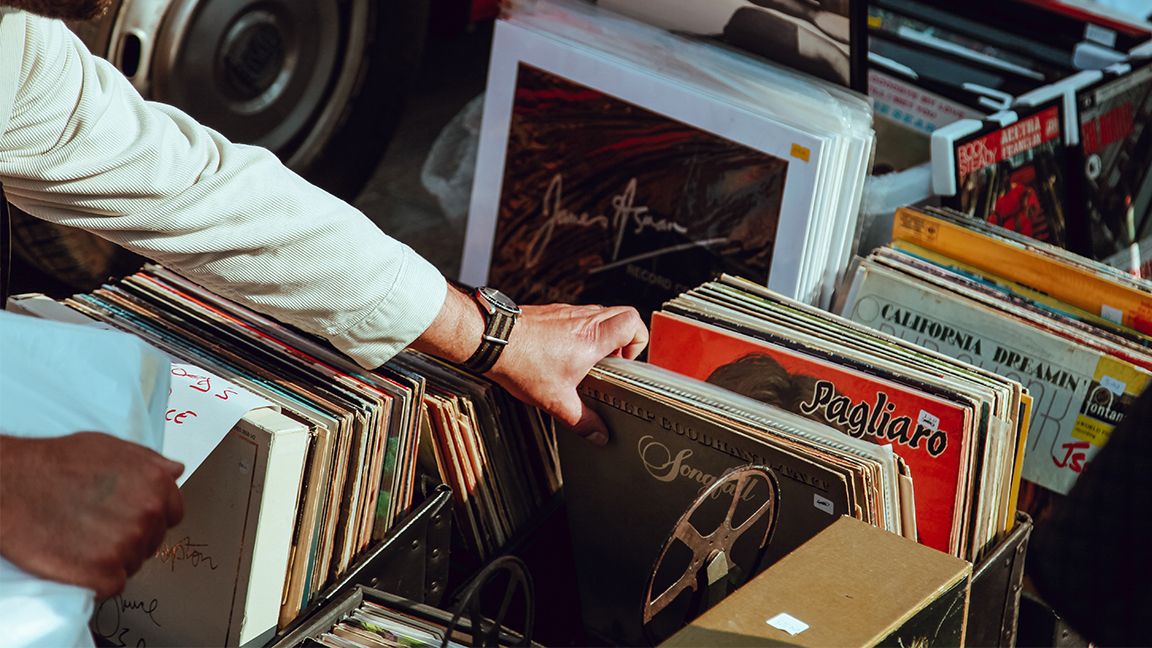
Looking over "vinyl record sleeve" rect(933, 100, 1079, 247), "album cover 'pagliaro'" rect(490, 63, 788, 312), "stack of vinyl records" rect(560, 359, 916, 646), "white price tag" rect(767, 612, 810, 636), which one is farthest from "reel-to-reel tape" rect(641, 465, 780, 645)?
"vinyl record sleeve" rect(933, 100, 1079, 247)

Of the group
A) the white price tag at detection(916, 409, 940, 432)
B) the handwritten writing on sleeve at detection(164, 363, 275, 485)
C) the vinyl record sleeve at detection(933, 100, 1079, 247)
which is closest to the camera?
the handwritten writing on sleeve at detection(164, 363, 275, 485)

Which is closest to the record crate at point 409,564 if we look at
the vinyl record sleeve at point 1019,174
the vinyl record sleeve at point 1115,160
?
the vinyl record sleeve at point 1019,174

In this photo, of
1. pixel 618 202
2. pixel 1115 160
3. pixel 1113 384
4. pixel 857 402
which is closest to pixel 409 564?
pixel 857 402

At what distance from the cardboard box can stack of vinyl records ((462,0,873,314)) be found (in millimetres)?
737

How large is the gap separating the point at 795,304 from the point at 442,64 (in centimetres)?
261

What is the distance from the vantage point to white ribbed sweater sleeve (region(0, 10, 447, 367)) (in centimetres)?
137

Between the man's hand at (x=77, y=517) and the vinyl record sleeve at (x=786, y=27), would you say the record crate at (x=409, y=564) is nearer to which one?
the man's hand at (x=77, y=517)

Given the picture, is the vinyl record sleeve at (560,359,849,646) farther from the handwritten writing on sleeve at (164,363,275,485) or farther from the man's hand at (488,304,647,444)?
the handwritten writing on sleeve at (164,363,275,485)

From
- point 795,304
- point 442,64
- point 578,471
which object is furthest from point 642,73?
point 442,64

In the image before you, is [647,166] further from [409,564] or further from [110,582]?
[110,582]

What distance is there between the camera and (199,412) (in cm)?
137

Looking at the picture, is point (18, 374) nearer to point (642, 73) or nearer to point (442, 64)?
point (642, 73)

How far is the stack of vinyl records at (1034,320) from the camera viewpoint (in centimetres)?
180

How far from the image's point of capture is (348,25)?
2.91 metres
